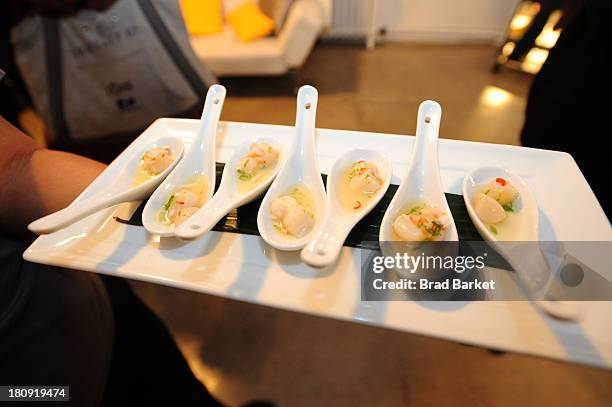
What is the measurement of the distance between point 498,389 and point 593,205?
0.91 metres

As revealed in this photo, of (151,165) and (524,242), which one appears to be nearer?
(524,242)

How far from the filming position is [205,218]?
0.71m

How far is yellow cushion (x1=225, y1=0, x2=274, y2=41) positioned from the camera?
Answer: 2957mm

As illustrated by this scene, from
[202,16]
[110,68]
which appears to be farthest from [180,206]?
[202,16]

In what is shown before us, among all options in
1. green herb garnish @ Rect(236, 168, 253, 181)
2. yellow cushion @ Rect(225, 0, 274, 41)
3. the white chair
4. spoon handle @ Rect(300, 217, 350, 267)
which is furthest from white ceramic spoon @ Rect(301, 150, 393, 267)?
yellow cushion @ Rect(225, 0, 274, 41)

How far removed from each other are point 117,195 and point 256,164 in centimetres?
37

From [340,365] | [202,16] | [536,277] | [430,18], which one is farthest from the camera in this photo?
[430,18]

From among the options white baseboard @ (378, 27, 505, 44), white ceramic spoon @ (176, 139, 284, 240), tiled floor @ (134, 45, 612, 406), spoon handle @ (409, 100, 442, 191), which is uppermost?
spoon handle @ (409, 100, 442, 191)

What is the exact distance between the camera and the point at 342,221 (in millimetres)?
741

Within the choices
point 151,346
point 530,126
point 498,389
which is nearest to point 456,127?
point 530,126

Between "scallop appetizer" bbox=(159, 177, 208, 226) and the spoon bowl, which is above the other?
the spoon bowl

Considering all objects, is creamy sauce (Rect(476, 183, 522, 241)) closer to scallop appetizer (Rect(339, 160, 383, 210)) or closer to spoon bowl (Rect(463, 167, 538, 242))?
spoon bowl (Rect(463, 167, 538, 242))

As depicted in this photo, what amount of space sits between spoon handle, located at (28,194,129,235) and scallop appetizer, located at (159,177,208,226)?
11cm

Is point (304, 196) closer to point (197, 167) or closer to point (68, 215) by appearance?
point (197, 167)
